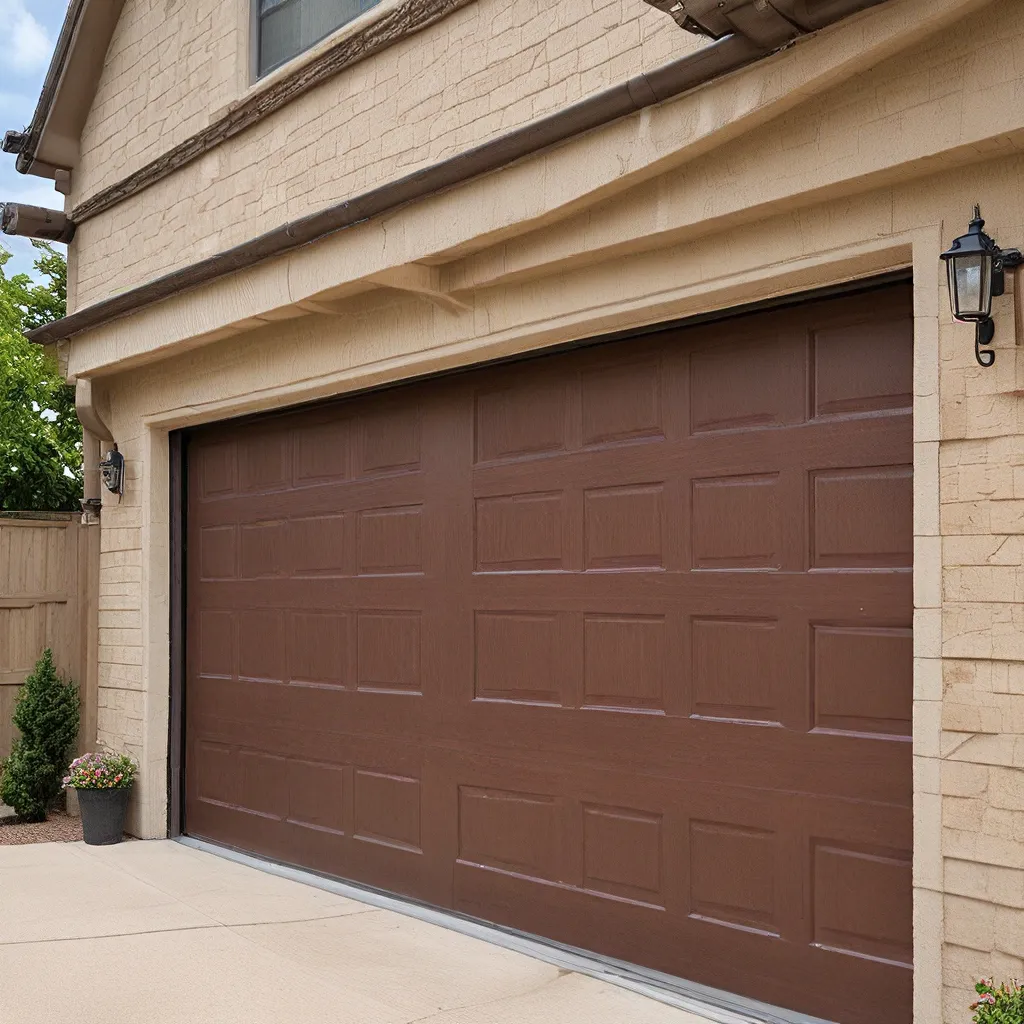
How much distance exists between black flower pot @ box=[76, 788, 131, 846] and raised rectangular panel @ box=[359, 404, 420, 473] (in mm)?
2863

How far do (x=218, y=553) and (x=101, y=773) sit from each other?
1.56 meters

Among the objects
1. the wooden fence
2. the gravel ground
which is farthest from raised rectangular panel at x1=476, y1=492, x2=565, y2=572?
the wooden fence

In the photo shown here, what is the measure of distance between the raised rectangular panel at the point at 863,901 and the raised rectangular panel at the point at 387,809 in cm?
227

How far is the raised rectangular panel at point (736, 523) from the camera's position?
13.9 ft

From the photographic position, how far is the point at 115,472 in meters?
7.59

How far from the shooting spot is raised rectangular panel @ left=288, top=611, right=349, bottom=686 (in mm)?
6219

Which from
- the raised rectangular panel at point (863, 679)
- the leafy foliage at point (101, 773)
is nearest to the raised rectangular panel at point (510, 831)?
the raised rectangular panel at point (863, 679)

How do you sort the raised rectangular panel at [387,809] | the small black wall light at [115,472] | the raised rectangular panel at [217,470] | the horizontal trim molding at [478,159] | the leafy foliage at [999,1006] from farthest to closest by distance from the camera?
1. the small black wall light at [115,472]
2. the raised rectangular panel at [217,470]
3. the raised rectangular panel at [387,809]
4. the horizontal trim molding at [478,159]
5. the leafy foliage at [999,1006]

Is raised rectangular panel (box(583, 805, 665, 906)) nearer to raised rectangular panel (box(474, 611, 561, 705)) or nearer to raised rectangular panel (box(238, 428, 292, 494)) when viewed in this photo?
raised rectangular panel (box(474, 611, 561, 705))

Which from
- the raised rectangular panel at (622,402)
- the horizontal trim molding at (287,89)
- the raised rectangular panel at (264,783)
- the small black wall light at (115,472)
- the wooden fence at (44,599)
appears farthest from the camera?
the wooden fence at (44,599)

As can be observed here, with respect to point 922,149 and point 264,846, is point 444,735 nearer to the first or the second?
point 264,846

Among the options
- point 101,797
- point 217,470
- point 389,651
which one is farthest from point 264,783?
point 217,470

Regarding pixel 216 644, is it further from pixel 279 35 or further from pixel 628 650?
pixel 279 35

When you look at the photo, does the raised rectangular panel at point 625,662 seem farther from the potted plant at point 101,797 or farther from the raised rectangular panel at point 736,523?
the potted plant at point 101,797
